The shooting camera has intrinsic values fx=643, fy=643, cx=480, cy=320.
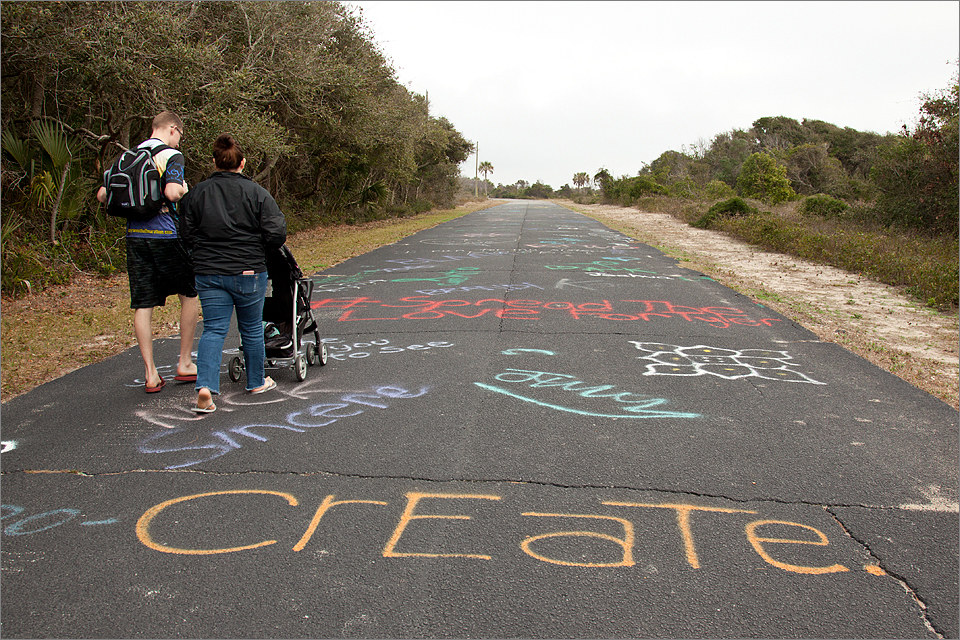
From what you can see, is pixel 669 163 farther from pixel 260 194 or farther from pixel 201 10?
pixel 260 194

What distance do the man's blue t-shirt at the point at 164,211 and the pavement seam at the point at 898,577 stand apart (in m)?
4.27

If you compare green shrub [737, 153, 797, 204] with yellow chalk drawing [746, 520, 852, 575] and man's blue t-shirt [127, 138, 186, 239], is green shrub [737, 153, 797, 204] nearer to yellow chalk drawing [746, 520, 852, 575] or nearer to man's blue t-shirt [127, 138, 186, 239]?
man's blue t-shirt [127, 138, 186, 239]

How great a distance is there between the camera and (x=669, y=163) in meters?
51.3

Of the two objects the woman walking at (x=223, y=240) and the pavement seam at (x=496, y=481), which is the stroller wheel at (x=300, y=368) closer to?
the woman walking at (x=223, y=240)

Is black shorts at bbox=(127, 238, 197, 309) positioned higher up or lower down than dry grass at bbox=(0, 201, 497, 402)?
higher up

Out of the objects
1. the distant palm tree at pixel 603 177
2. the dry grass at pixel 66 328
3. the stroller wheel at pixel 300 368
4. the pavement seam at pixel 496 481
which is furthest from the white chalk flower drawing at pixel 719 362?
the distant palm tree at pixel 603 177

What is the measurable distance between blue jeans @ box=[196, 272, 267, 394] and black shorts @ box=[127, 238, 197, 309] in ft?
1.53

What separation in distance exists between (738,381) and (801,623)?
2.89m

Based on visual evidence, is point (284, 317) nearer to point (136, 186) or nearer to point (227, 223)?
point (227, 223)

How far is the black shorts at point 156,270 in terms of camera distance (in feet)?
14.6

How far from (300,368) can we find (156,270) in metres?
1.21

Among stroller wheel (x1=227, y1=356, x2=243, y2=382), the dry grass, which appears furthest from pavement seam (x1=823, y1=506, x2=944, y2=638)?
the dry grass

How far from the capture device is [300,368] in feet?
15.6

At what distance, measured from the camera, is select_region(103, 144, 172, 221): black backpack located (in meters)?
4.23
